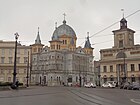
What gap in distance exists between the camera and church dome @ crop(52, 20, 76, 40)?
116500mm

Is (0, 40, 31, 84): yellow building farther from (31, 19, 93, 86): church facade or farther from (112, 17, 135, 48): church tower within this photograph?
(112, 17, 135, 48): church tower

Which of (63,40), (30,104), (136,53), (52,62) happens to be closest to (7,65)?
(52,62)

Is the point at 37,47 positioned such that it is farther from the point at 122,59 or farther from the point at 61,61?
the point at 122,59

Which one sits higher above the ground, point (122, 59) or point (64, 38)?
point (64, 38)

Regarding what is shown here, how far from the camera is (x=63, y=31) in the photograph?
386 feet

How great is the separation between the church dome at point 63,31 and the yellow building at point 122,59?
1192 inches

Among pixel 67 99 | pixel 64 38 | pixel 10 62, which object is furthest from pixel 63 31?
pixel 67 99

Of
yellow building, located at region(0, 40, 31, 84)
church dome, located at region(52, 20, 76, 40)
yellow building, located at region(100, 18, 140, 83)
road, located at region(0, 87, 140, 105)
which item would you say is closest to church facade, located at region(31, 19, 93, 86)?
church dome, located at region(52, 20, 76, 40)

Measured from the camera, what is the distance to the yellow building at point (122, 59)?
265 ft

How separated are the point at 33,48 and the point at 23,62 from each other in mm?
17356

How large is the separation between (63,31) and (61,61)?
14.5 meters

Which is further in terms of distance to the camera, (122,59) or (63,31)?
(63,31)

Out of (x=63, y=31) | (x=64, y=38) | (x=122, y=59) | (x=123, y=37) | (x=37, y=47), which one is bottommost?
(x=122, y=59)

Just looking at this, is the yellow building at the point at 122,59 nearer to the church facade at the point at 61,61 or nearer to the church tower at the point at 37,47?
the church facade at the point at 61,61
